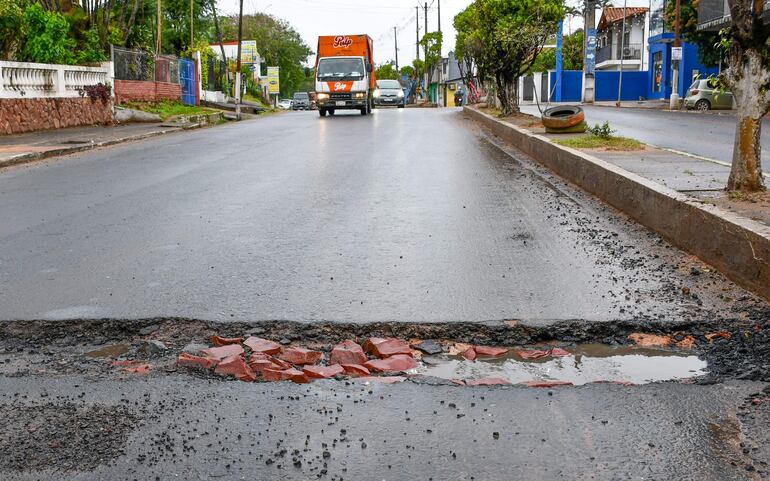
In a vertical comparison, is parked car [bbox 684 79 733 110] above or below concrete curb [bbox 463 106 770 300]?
above

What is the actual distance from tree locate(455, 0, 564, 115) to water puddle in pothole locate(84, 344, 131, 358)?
20.3m

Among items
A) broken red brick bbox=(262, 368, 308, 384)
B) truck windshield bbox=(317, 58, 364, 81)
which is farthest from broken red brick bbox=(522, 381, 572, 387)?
truck windshield bbox=(317, 58, 364, 81)

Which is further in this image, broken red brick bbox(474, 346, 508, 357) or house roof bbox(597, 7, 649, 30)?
house roof bbox(597, 7, 649, 30)

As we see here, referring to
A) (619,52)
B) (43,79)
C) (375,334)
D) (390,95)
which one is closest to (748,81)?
(375,334)

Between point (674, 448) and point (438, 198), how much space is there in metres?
6.33

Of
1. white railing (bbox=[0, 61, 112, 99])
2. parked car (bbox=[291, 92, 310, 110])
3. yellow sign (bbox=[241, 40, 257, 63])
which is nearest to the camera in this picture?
white railing (bbox=[0, 61, 112, 99])

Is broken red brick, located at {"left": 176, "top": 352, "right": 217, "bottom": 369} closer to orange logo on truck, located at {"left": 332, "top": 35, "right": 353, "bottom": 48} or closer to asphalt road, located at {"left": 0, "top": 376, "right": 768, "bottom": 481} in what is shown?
asphalt road, located at {"left": 0, "top": 376, "right": 768, "bottom": 481}

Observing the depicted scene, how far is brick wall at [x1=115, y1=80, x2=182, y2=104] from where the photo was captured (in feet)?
85.7

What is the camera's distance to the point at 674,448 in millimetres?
2891

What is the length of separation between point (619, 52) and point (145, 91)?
4846cm

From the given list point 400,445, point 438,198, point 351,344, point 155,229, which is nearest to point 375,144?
point 438,198

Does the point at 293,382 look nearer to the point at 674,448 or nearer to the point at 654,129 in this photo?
the point at 674,448

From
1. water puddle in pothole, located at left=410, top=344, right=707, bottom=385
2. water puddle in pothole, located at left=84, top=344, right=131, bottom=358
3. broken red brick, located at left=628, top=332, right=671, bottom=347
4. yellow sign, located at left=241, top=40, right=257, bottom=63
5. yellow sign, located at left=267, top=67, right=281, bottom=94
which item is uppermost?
yellow sign, located at left=241, top=40, right=257, bottom=63

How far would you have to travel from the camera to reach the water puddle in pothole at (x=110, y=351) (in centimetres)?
403
